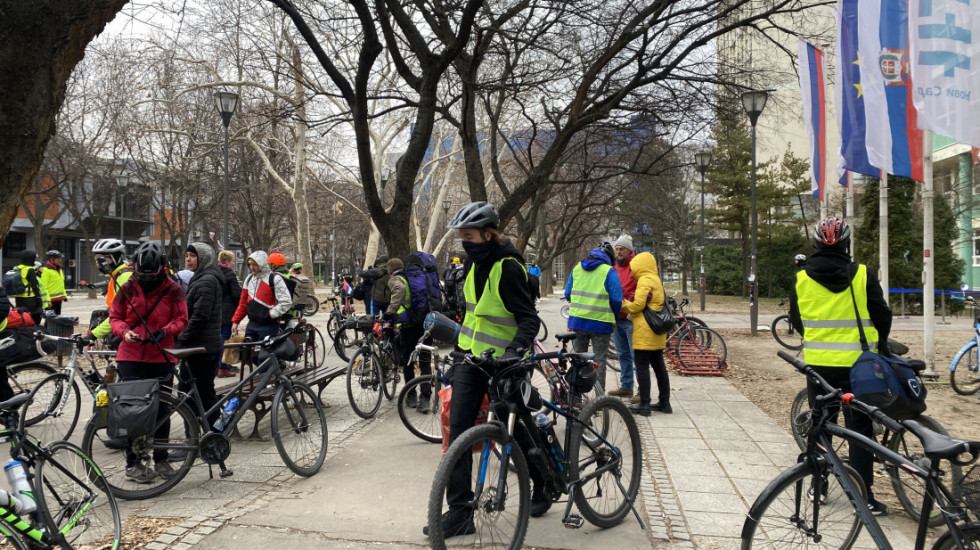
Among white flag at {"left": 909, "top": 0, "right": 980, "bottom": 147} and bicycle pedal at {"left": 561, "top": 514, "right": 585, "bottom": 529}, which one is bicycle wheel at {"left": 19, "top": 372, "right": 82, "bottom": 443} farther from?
white flag at {"left": 909, "top": 0, "right": 980, "bottom": 147}

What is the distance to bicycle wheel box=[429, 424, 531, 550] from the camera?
3407mm

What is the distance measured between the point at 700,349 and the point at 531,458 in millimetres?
8161

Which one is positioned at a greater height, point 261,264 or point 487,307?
point 261,264

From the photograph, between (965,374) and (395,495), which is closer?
(395,495)

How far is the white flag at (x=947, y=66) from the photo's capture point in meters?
7.34

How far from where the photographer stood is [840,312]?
4316mm

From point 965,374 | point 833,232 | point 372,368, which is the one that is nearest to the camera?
point 833,232

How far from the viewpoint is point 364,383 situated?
7.48 meters

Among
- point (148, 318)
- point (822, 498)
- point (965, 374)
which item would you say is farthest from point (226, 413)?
point (965, 374)

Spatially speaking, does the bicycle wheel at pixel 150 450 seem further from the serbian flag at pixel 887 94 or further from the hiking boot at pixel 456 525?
the serbian flag at pixel 887 94

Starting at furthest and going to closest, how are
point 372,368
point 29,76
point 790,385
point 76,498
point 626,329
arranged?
point 790,385 < point 626,329 < point 372,368 < point 76,498 < point 29,76

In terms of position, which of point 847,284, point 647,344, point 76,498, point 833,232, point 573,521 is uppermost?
point 833,232

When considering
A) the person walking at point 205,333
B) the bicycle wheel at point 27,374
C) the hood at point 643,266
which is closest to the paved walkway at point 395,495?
the person walking at point 205,333

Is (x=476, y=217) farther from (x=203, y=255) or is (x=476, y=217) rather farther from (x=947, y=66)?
(x=947, y=66)
